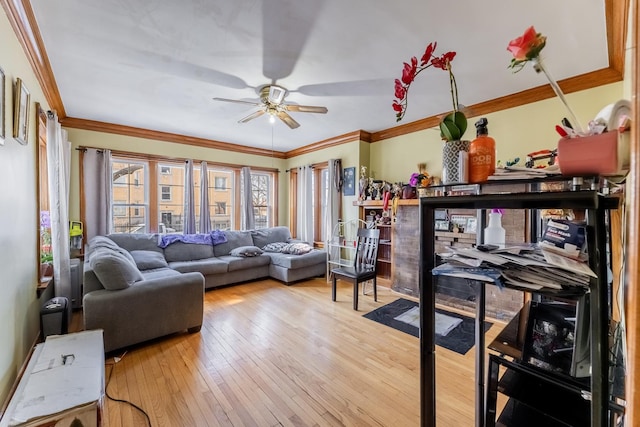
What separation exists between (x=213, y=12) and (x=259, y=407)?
2.52 meters

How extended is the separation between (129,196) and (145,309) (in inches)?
109

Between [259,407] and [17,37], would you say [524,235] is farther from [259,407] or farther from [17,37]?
[17,37]

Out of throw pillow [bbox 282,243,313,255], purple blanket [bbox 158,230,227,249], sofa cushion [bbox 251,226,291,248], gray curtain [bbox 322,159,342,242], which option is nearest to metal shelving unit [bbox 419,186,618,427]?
throw pillow [bbox 282,243,313,255]

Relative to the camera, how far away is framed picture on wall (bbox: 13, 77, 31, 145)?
1.82m

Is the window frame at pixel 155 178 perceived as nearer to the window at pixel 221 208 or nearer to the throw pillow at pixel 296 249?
the window at pixel 221 208

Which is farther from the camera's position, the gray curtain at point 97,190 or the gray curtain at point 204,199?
the gray curtain at point 204,199

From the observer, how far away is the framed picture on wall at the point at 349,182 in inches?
183

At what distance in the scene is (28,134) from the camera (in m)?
2.18

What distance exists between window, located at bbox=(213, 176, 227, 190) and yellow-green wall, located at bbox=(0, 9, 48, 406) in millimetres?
2895

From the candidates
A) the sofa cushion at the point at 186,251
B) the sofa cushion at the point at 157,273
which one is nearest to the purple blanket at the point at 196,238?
the sofa cushion at the point at 186,251

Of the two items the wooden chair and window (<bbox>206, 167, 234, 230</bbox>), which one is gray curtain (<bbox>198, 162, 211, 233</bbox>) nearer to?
window (<bbox>206, 167, 234, 230</bbox>)

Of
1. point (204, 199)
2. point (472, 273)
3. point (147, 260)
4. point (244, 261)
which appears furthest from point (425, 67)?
point (204, 199)

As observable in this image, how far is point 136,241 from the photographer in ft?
13.1

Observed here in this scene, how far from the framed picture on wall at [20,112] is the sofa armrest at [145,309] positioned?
4.15ft
